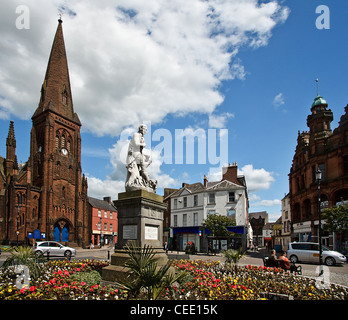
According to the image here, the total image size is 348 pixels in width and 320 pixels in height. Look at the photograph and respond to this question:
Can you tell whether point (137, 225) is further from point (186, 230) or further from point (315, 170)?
point (186, 230)

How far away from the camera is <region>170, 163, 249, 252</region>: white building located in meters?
38.7

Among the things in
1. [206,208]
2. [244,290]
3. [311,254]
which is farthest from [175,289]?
[206,208]

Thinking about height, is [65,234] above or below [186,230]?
below

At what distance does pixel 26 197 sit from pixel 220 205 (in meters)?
30.9

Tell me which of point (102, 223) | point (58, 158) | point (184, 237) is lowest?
point (102, 223)

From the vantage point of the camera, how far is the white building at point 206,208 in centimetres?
3869

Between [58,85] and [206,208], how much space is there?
37832 mm

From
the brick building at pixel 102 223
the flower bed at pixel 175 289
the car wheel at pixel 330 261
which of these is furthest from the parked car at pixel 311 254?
the brick building at pixel 102 223

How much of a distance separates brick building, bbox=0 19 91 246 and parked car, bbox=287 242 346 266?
36734 millimetres

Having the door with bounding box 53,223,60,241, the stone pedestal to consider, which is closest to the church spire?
the door with bounding box 53,223,60,241

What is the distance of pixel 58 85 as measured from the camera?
53.2 meters

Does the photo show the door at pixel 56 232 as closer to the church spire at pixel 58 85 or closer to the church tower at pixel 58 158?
the church tower at pixel 58 158

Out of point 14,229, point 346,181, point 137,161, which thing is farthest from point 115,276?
point 14,229
